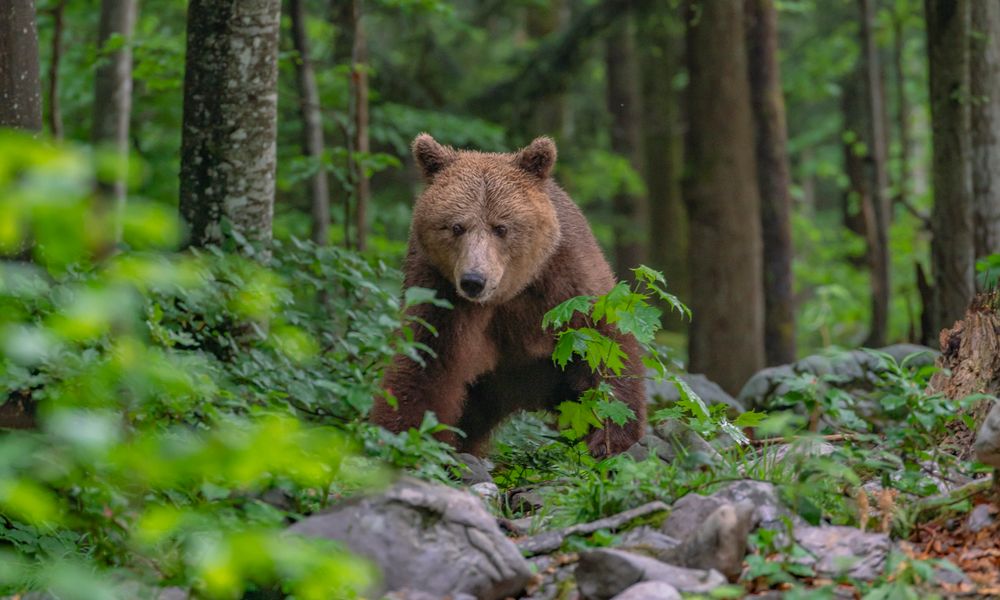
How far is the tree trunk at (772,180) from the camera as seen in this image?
13500mm

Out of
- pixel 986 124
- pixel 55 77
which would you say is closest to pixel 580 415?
pixel 986 124

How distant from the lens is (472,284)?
5.68 m

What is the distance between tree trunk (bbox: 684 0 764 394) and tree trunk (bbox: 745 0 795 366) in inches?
18.4

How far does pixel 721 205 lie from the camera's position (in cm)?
1297

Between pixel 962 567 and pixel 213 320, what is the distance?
12.3 ft

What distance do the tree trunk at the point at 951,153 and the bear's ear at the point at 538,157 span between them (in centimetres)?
416

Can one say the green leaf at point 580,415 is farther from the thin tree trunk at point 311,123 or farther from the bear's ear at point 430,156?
the thin tree trunk at point 311,123

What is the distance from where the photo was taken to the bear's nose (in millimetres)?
5672

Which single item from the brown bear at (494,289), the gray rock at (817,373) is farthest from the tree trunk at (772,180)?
the brown bear at (494,289)

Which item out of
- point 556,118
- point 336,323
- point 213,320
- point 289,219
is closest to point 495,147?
point 289,219

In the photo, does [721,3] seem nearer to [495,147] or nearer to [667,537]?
[495,147]

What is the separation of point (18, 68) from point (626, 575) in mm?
4499

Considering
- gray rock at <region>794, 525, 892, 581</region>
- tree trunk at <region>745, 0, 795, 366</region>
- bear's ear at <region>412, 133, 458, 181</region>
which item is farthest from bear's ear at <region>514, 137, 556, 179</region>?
tree trunk at <region>745, 0, 795, 366</region>

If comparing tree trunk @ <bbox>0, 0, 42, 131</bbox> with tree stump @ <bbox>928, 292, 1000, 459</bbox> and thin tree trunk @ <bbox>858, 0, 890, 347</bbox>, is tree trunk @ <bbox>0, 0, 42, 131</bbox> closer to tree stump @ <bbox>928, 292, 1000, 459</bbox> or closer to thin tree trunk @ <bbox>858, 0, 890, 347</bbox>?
tree stump @ <bbox>928, 292, 1000, 459</bbox>
